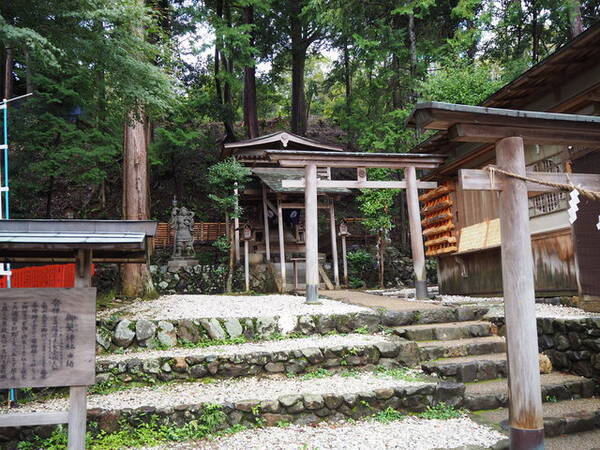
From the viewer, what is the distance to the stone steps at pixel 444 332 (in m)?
7.95

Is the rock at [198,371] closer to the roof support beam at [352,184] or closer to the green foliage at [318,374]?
the green foliage at [318,374]

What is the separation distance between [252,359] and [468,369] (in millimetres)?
3193

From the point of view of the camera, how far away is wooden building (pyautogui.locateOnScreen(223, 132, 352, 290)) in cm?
1744

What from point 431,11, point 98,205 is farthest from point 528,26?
point 98,205

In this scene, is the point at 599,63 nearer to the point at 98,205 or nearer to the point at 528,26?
the point at 528,26

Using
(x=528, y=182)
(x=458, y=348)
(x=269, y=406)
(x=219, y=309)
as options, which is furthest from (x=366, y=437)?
(x=219, y=309)

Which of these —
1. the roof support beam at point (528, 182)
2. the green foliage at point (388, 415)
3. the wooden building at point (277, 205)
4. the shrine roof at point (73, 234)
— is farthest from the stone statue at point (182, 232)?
the roof support beam at point (528, 182)

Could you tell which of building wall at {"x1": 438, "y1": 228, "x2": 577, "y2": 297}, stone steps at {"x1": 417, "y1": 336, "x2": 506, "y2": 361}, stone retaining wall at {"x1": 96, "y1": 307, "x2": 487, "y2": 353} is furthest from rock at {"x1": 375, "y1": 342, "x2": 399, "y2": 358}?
building wall at {"x1": 438, "y1": 228, "x2": 577, "y2": 297}

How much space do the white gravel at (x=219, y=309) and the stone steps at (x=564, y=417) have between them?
3261 mm

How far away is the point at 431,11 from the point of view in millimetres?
20453

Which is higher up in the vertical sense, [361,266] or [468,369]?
[361,266]

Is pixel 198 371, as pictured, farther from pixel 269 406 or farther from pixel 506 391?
pixel 506 391

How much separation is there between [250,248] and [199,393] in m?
13.7

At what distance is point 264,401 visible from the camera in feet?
18.7
